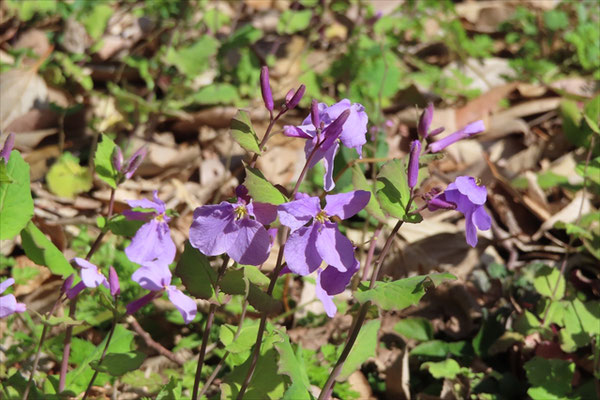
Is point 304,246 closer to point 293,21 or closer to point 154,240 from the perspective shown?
point 154,240

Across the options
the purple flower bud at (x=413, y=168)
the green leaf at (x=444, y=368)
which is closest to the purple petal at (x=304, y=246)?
the purple flower bud at (x=413, y=168)

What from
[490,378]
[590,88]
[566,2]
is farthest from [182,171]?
[566,2]

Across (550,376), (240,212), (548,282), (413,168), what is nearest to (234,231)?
(240,212)

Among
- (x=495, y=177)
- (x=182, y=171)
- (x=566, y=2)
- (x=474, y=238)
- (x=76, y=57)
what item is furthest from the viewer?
(x=566, y=2)

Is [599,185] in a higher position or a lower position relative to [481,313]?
higher

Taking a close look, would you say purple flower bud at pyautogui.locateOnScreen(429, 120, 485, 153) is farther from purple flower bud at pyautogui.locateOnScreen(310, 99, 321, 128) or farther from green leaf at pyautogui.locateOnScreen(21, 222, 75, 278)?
green leaf at pyautogui.locateOnScreen(21, 222, 75, 278)

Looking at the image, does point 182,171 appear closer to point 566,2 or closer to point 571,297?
point 571,297
